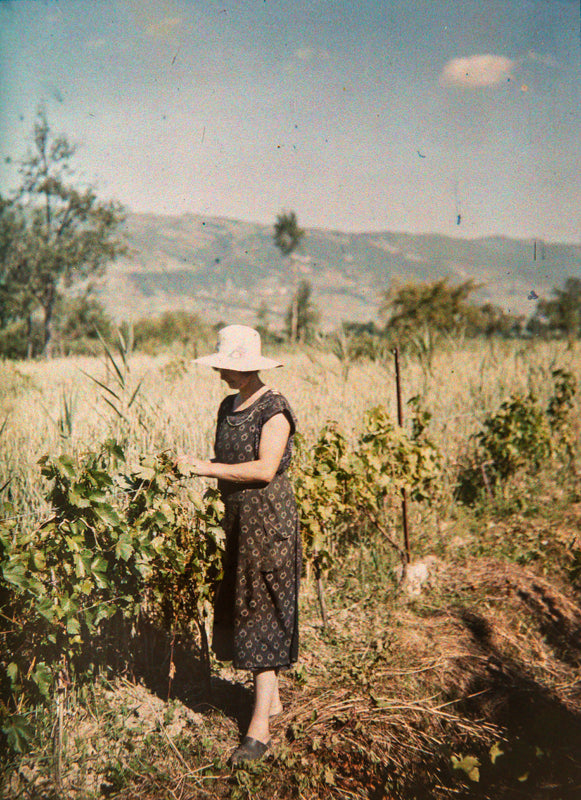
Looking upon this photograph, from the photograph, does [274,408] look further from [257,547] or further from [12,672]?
[12,672]

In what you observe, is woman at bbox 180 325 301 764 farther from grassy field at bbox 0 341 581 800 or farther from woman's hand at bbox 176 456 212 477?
grassy field at bbox 0 341 581 800

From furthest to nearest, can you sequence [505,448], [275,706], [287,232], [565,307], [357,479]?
1. [287,232]
2. [565,307]
3. [505,448]
4. [357,479]
5. [275,706]

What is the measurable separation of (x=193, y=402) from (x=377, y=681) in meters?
3.05

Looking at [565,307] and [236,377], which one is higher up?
[565,307]

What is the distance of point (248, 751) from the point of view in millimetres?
2186

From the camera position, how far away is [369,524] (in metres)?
4.11

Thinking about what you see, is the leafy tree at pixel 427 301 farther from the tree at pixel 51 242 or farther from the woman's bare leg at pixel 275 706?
the woman's bare leg at pixel 275 706

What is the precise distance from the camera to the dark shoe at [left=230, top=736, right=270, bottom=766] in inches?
85.6

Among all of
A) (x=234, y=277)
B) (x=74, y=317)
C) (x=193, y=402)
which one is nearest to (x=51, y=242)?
(x=74, y=317)

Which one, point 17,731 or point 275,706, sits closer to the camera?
point 17,731

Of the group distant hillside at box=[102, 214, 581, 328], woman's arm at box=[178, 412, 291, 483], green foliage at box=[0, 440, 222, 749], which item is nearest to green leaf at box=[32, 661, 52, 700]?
green foliage at box=[0, 440, 222, 749]

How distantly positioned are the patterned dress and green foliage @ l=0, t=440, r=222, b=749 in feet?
0.32

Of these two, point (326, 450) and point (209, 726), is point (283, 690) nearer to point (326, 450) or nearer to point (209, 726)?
point (209, 726)

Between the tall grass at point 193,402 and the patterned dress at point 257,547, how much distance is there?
0.72 meters
